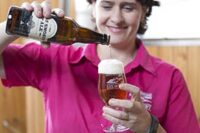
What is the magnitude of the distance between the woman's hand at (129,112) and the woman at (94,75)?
151 millimetres

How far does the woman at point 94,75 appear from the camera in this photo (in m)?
1.02

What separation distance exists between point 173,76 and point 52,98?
37 centimetres

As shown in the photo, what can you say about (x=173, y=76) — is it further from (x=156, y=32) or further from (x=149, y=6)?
(x=156, y=32)

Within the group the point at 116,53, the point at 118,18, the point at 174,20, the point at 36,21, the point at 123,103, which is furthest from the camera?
the point at 174,20

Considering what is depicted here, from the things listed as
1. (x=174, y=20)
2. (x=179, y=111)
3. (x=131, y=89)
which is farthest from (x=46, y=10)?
(x=174, y=20)

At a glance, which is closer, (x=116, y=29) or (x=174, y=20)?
(x=116, y=29)

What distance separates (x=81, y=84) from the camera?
3.50ft

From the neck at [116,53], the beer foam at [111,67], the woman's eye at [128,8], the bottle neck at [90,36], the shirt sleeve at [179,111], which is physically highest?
the woman's eye at [128,8]

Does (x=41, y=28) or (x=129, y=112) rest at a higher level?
(x=41, y=28)

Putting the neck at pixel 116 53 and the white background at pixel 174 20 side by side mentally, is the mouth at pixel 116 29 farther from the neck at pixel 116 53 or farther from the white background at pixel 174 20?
the white background at pixel 174 20

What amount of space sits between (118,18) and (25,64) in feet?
0.97

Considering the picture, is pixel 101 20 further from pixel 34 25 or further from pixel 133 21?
pixel 34 25

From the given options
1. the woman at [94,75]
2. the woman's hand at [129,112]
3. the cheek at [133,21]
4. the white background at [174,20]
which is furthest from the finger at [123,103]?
the white background at [174,20]

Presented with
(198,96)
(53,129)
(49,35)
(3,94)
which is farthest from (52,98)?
(3,94)
